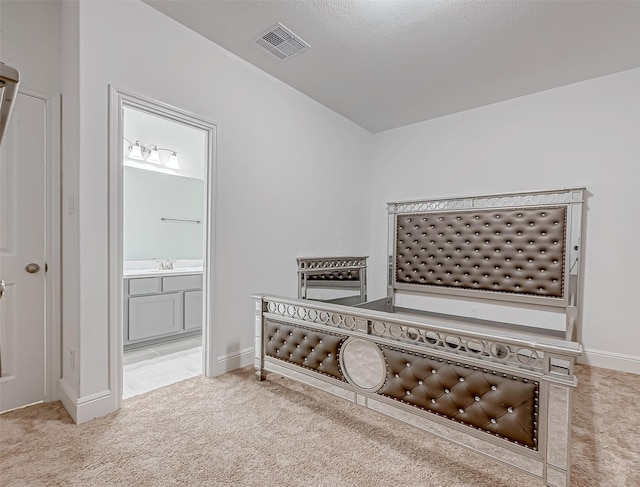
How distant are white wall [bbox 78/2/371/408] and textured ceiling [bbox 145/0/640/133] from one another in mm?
244

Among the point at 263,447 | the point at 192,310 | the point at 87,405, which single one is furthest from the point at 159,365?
the point at 263,447

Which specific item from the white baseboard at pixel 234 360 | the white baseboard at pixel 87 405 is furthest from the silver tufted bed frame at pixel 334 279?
the white baseboard at pixel 87 405

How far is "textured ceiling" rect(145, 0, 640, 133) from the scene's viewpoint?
2121 mm

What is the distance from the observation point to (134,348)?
328 cm

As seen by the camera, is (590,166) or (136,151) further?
(136,151)

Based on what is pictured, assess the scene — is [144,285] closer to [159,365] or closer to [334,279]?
[159,365]

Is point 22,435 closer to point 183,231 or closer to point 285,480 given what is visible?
point 285,480

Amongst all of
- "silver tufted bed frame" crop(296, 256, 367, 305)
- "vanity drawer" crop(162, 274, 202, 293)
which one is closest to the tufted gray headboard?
"silver tufted bed frame" crop(296, 256, 367, 305)

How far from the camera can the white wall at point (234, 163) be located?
197 centimetres

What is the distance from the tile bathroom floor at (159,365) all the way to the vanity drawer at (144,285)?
0.62 metres

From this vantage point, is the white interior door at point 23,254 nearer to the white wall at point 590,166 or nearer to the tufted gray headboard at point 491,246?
the tufted gray headboard at point 491,246

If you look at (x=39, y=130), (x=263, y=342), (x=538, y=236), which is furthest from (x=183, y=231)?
(x=538, y=236)

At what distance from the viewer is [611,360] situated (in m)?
2.85

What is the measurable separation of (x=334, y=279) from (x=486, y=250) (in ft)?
5.30
